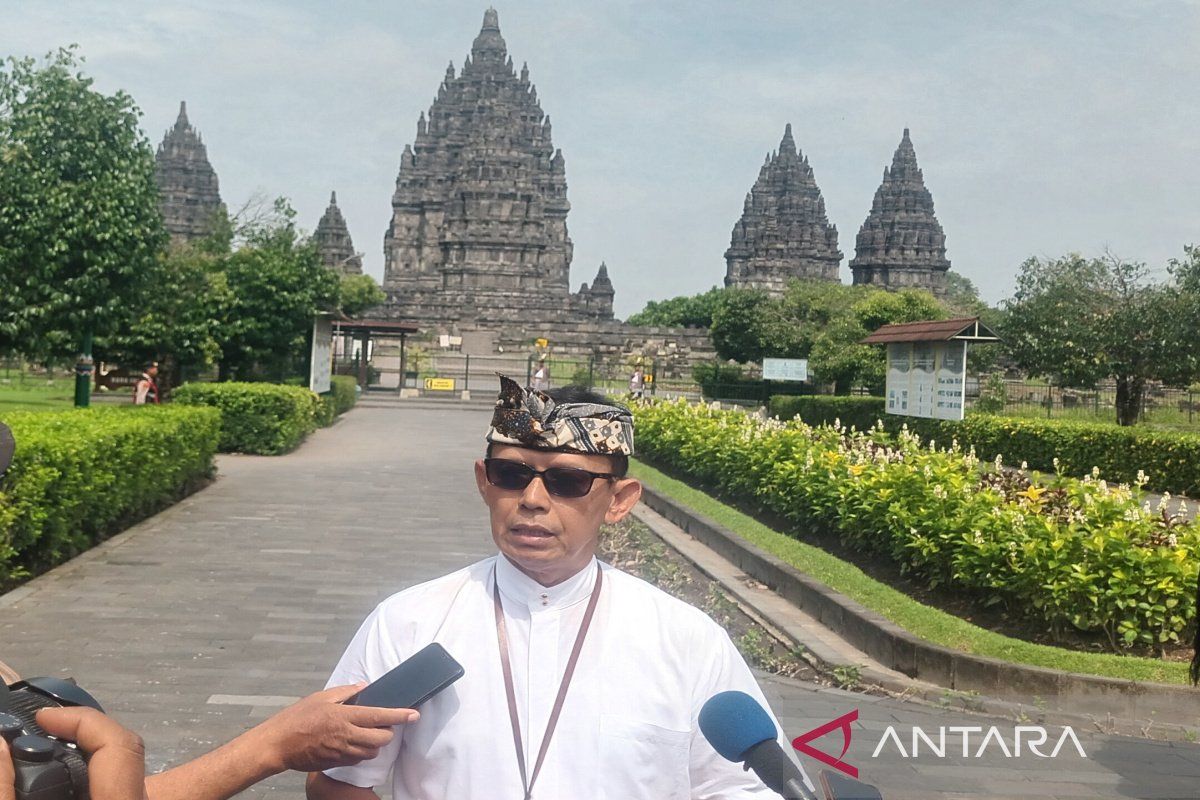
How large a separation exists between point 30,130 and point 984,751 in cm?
1753

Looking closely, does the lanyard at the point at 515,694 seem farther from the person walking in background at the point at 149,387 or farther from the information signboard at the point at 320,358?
the person walking in background at the point at 149,387

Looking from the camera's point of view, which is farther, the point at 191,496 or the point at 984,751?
the point at 191,496

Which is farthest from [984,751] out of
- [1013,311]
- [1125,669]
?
[1013,311]

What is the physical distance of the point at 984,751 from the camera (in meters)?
5.68

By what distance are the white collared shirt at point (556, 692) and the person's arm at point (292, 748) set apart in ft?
0.49

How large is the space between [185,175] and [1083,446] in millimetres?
75955

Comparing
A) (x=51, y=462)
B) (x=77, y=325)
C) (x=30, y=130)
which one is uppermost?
(x=30, y=130)

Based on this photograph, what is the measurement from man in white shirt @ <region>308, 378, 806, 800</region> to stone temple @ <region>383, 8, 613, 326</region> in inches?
2676

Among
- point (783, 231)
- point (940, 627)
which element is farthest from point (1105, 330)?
point (783, 231)

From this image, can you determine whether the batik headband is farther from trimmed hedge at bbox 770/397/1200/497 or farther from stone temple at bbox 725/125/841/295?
stone temple at bbox 725/125/841/295

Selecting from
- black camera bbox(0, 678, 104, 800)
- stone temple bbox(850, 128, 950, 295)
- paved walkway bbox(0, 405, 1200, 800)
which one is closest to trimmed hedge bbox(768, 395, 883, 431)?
paved walkway bbox(0, 405, 1200, 800)

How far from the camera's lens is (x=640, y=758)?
2293 millimetres

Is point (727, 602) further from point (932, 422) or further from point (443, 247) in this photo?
point (443, 247)

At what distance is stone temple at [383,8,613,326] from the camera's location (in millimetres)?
74875
